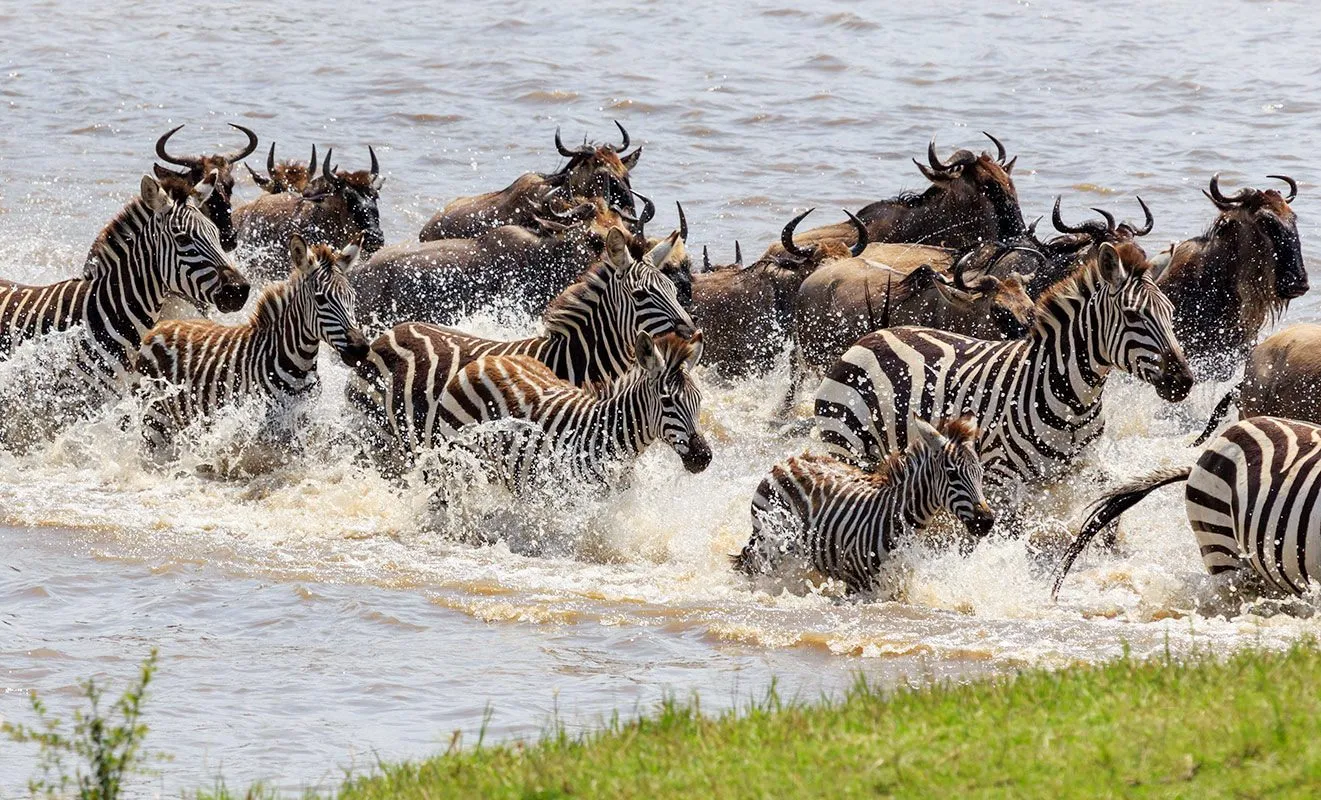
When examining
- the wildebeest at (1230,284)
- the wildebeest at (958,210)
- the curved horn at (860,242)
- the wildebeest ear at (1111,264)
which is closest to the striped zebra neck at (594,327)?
the wildebeest ear at (1111,264)

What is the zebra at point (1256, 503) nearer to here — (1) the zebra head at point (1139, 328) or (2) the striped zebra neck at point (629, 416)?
(1) the zebra head at point (1139, 328)

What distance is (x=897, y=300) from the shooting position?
45.4 ft

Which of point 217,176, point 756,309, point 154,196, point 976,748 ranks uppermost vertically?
point 976,748

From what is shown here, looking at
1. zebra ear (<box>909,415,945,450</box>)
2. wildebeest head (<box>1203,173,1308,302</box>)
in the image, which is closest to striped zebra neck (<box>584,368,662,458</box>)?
zebra ear (<box>909,415,945,450</box>)

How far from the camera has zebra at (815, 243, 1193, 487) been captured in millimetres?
10258

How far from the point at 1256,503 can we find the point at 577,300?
4.41 metres

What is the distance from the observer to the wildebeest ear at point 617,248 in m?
11.6

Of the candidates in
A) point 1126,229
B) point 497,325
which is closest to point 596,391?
point 497,325

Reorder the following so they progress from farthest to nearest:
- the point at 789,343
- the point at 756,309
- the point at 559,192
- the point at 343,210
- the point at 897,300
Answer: the point at 559,192, the point at 343,210, the point at 756,309, the point at 789,343, the point at 897,300

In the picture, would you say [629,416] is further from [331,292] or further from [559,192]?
[559,192]

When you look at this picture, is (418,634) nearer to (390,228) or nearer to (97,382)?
(97,382)

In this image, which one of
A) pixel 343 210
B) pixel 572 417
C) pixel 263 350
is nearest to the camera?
pixel 572 417

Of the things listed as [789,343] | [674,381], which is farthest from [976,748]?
[789,343]

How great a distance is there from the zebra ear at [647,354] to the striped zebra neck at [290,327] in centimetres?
273
